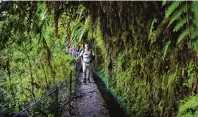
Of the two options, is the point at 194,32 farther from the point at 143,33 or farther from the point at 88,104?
the point at 88,104

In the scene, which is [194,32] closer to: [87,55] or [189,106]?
[189,106]

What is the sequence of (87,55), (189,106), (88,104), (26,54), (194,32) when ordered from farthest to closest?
(87,55) < (88,104) < (26,54) < (189,106) < (194,32)

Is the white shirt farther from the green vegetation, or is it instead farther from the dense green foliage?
the green vegetation

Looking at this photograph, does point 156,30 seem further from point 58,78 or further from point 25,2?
point 58,78


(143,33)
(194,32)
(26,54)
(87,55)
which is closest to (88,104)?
(87,55)

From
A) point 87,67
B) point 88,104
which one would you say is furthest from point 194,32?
point 87,67

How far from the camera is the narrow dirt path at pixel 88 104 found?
7.80 meters

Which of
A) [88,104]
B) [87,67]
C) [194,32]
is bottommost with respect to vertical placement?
[88,104]

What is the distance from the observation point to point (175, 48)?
9.57 feet

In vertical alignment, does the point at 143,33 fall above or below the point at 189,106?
above

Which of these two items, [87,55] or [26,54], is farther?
[87,55]

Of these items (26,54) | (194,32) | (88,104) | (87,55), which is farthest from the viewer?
(87,55)

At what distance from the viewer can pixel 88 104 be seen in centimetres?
883

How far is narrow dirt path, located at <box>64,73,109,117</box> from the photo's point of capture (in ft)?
25.6
